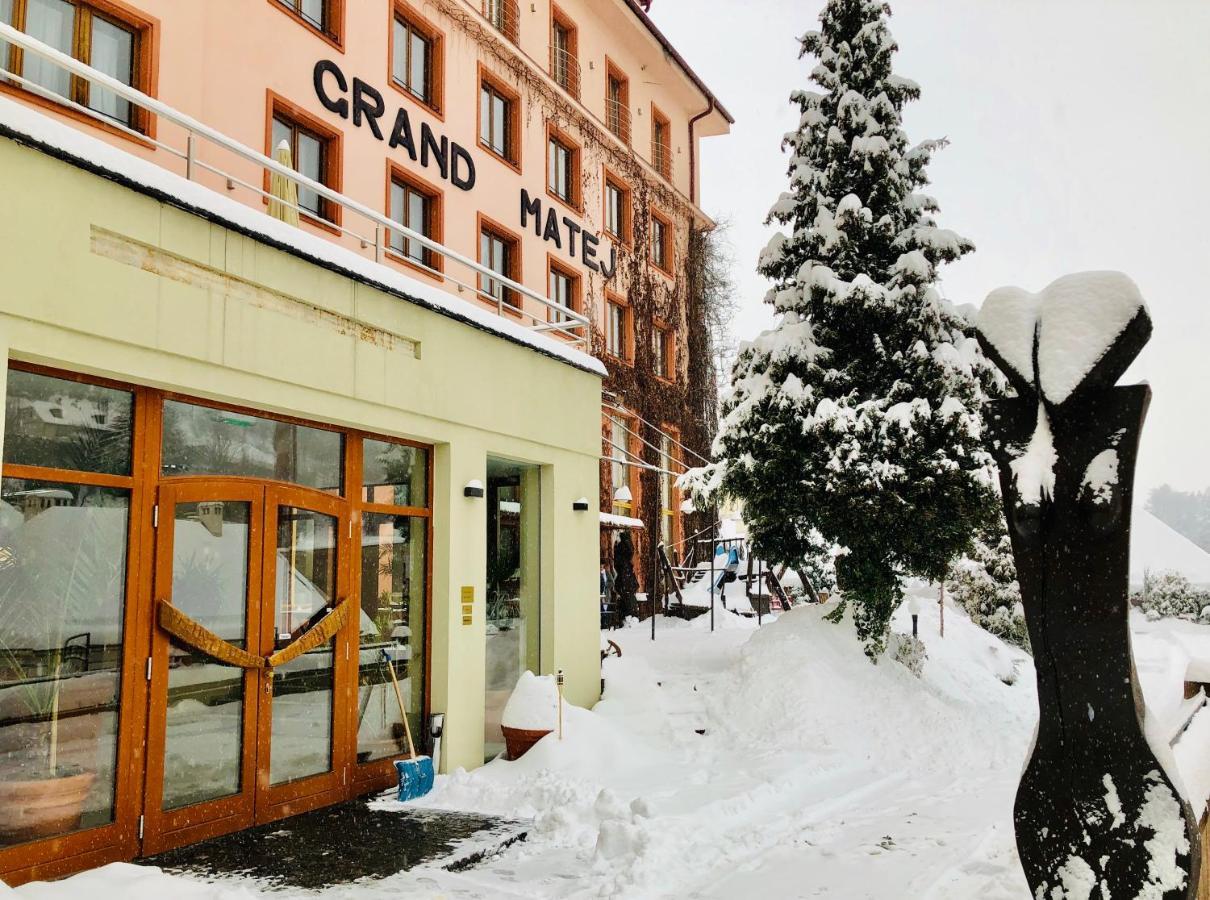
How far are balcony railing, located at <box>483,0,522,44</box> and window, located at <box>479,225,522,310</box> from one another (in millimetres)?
4074

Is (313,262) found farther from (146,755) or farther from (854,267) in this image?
(854,267)

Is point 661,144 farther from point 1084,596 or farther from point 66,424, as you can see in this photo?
point 1084,596

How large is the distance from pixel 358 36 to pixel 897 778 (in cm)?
1341

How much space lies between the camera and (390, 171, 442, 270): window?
1628cm

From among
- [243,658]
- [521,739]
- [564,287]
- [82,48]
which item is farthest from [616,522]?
[243,658]

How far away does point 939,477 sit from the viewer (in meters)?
12.0

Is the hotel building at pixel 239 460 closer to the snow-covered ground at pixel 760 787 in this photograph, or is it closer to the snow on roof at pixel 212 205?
the snow on roof at pixel 212 205

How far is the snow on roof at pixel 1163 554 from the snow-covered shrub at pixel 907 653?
25.7 metres

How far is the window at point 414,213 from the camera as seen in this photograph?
16281 mm

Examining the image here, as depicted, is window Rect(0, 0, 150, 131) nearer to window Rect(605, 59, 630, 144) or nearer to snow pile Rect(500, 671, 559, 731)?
snow pile Rect(500, 671, 559, 731)

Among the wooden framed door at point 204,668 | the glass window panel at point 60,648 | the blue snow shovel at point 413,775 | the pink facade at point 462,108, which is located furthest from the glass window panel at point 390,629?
the pink facade at point 462,108

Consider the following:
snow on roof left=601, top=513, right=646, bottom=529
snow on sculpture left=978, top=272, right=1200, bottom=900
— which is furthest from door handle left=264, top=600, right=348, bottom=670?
snow on roof left=601, top=513, right=646, bottom=529

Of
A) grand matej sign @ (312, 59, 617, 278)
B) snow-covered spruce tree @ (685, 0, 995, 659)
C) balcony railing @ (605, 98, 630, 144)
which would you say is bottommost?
snow-covered spruce tree @ (685, 0, 995, 659)

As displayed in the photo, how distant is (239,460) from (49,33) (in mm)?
6886
